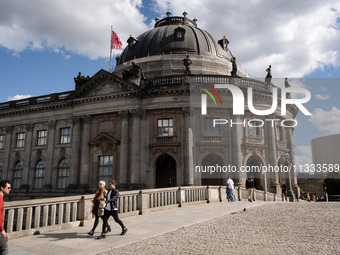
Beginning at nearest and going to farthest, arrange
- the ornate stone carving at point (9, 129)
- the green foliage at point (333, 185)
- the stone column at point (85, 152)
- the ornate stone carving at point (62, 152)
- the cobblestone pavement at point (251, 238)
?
the cobblestone pavement at point (251, 238), the stone column at point (85, 152), the ornate stone carving at point (62, 152), the ornate stone carving at point (9, 129), the green foliage at point (333, 185)

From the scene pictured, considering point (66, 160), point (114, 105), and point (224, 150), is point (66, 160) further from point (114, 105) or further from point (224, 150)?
point (224, 150)

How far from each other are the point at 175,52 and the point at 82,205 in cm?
2998

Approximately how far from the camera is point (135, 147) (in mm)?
28938

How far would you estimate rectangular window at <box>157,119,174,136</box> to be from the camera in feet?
96.5

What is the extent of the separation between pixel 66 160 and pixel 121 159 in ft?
26.6

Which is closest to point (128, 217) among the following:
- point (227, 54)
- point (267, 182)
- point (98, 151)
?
point (98, 151)

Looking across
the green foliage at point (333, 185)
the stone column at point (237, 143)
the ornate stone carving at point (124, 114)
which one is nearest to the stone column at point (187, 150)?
the stone column at point (237, 143)

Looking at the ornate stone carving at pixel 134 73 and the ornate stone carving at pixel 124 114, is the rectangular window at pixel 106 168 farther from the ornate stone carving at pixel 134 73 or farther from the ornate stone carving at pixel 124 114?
the ornate stone carving at pixel 134 73

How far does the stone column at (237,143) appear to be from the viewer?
28055mm

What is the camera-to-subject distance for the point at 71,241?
8.95 meters

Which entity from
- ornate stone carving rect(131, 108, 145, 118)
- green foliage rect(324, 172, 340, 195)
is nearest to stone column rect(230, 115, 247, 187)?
ornate stone carving rect(131, 108, 145, 118)

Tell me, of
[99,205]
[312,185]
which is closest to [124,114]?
[99,205]

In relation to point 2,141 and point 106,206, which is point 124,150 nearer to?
point 106,206

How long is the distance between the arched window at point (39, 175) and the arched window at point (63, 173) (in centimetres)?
263
